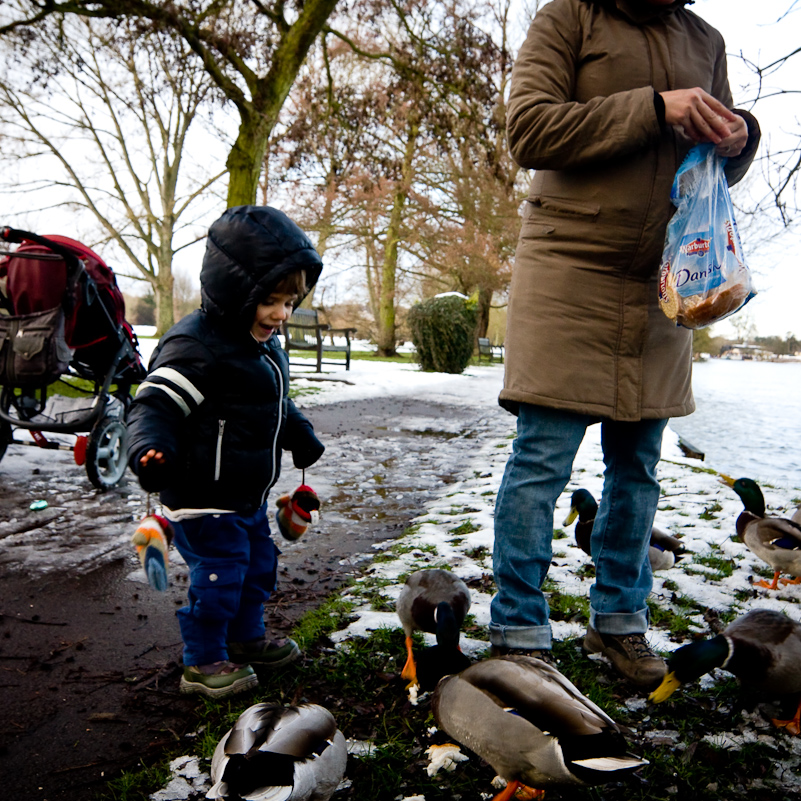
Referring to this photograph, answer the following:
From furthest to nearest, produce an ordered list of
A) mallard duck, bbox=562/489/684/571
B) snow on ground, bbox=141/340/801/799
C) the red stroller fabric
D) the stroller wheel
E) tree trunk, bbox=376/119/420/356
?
tree trunk, bbox=376/119/420/356
the stroller wheel
the red stroller fabric
mallard duck, bbox=562/489/684/571
snow on ground, bbox=141/340/801/799

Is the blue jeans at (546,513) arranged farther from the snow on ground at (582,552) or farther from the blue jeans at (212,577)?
the blue jeans at (212,577)

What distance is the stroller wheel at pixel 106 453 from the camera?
4.20 meters

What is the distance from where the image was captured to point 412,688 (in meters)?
2.08

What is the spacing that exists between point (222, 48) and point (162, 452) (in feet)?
26.0

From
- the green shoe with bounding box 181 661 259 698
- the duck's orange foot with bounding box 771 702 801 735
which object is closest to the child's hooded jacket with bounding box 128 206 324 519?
the green shoe with bounding box 181 661 259 698

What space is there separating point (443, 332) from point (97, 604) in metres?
14.3

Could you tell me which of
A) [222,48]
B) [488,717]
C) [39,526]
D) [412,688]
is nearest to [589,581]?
[412,688]

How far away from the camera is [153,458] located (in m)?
1.80

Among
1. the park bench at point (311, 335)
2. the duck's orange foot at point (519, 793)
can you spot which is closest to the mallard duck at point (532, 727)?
the duck's orange foot at point (519, 793)

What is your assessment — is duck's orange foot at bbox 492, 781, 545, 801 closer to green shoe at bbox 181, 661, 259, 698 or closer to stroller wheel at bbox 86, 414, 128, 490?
green shoe at bbox 181, 661, 259, 698

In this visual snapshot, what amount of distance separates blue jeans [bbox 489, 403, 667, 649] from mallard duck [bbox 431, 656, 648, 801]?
426mm

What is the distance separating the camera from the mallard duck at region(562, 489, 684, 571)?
312 cm

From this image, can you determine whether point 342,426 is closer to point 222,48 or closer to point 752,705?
point 222,48

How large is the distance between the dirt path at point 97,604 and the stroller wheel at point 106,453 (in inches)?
5.5
